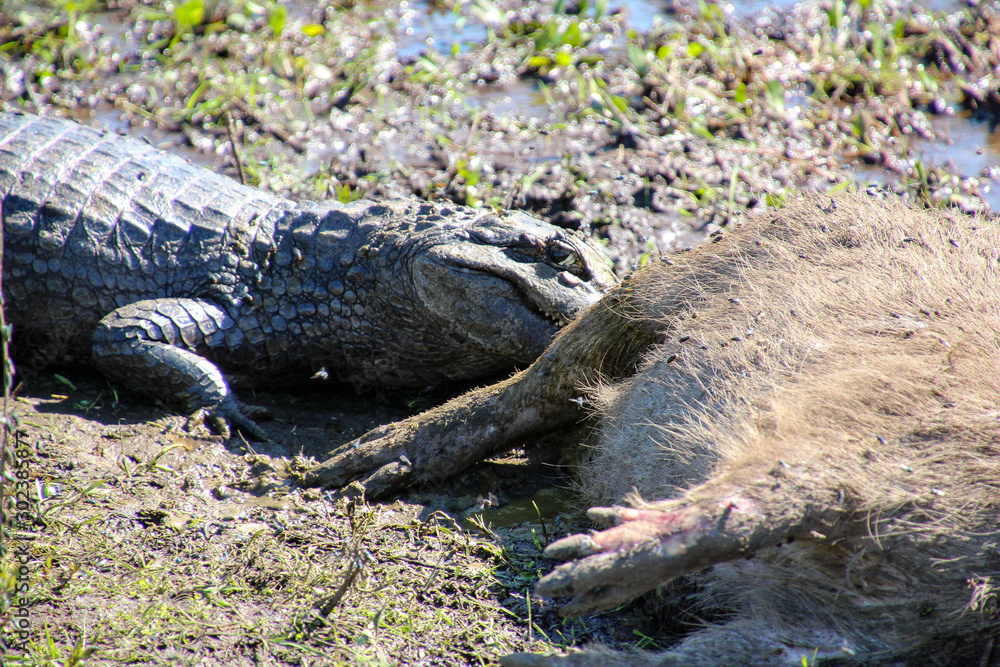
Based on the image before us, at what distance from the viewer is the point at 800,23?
26.4ft

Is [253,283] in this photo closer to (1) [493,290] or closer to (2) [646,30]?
(1) [493,290]

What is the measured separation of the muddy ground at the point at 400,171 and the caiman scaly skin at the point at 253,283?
22 cm

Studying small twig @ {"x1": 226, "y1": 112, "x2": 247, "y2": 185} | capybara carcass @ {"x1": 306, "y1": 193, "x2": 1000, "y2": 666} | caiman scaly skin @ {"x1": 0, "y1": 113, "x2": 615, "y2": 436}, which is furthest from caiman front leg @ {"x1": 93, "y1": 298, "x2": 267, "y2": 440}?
small twig @ {"x1": 226, "y1": 112, "x2": 247, "y2": 185}

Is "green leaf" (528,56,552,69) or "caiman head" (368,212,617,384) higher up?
"green leaf" (528,56,552,69)

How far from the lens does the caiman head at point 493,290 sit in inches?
153

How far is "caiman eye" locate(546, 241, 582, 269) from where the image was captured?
156 inches

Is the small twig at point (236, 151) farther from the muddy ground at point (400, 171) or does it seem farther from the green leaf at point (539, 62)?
the green leaf at point (539, 62)

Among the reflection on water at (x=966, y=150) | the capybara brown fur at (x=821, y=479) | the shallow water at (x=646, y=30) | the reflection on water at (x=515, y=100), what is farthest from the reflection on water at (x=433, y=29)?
the capybara brown fur at (x=821, y=479)

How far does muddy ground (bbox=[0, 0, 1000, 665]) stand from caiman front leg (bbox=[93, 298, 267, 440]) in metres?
0.13

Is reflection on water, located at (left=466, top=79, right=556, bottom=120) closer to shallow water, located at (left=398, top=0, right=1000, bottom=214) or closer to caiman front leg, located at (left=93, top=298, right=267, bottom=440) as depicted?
shallow water, located at (left=398, top=0, right=1000, bottom=214)

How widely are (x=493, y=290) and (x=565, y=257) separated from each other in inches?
15.4

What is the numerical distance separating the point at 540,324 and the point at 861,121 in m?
4.06

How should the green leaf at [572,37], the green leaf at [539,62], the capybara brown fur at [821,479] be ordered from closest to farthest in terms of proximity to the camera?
the capybara brown fur at [821,479]
the green leaf at [539,62]
the green leaf at [572,37]

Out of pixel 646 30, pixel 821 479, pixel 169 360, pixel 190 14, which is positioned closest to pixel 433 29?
pixel 646 30
